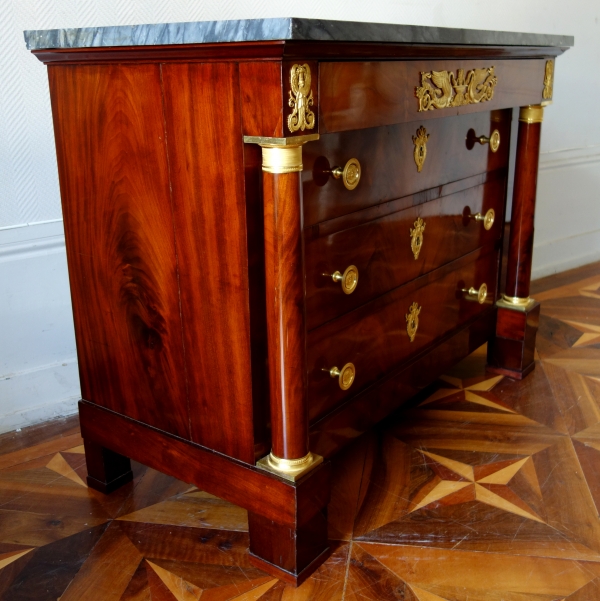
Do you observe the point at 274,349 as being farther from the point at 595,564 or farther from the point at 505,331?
the point at 505,331

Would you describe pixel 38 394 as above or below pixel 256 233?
below

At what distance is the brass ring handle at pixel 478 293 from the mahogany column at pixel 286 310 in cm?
73

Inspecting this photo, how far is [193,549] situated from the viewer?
4.18ft

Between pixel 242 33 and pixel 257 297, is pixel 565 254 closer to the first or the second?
pixel 257 297

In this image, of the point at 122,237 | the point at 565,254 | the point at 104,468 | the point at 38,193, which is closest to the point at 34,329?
the point at 38,193

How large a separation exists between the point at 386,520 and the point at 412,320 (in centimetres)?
42

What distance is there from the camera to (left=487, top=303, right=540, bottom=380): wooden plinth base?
→ 194 centimetres

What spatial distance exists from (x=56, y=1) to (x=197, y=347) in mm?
879

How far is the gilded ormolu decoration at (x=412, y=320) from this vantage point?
1.51 metres

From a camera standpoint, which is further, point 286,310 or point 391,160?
point 391,160

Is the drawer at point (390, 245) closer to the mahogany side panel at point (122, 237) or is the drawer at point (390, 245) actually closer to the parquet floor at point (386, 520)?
the mahogany side panel at point (122, 237)

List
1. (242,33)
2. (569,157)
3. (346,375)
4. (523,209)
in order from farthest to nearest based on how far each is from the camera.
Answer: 1. (569,157)
2. (523,209)
3. (346,375)
4. (242,33)

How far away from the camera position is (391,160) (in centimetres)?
133

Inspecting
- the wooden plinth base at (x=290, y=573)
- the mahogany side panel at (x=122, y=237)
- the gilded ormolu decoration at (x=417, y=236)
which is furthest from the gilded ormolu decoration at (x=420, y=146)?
the wooden plinth base at (x=290, y=573)
